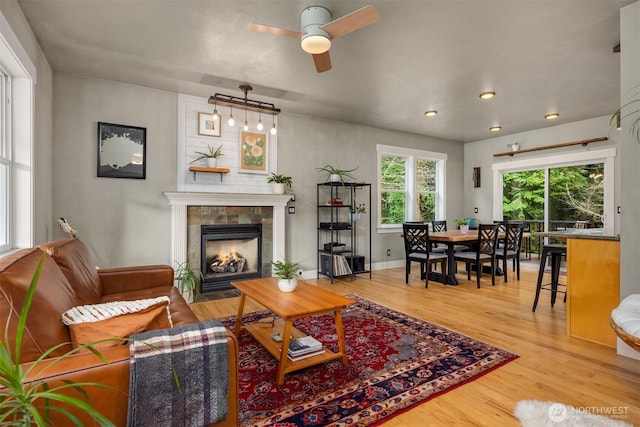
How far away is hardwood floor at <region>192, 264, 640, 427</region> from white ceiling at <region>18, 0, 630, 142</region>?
2550mm

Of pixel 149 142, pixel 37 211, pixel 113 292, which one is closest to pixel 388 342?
pixel 113 292

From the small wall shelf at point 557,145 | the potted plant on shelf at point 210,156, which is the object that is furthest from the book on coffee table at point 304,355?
the small wall shelf at point 557,145

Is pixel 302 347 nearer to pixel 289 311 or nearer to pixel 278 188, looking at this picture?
pixel 289 311

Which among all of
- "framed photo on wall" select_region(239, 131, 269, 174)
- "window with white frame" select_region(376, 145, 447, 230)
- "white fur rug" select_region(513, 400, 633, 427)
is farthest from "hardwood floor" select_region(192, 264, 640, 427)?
"window with white frame" select_region(376, 145, 447, 230)

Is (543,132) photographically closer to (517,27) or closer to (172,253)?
(517,27)

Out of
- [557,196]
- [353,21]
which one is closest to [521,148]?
[557,196]

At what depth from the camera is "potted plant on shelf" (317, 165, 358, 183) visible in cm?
516

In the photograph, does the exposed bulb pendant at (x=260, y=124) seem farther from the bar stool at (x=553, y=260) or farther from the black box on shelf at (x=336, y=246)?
the bar stool at (x=553, y=260)

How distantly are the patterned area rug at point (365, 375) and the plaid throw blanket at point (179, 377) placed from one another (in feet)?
2.06

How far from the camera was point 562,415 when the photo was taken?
1748 millimetres

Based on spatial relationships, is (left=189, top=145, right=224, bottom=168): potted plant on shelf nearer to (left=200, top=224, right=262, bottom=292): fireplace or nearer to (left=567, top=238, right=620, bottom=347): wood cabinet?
(left=200, top=224, right=262, bottom=292): fireplace

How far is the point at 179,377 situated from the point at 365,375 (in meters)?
1.38

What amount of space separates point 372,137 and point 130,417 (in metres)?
5.49

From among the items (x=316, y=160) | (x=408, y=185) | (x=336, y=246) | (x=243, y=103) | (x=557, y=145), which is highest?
(x=243, y=103)
